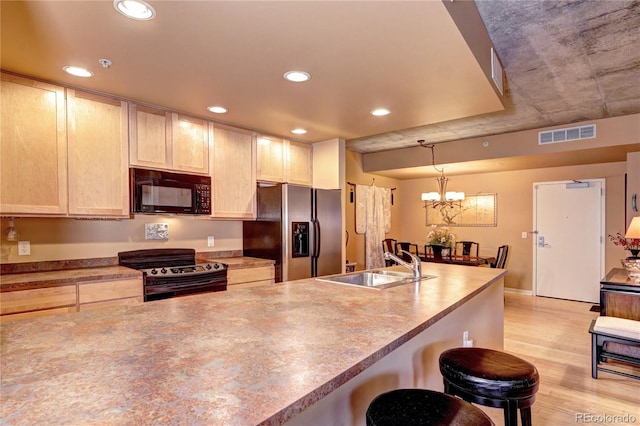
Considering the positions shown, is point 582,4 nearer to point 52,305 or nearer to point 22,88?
point 22,88

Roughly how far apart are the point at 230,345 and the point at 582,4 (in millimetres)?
2767

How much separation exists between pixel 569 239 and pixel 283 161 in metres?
5.02

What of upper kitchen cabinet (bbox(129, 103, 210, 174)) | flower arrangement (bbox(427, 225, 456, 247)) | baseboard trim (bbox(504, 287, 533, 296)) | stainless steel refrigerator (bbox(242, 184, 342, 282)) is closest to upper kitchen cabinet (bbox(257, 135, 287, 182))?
stainless steel refrigerator (bbox(242, 184, 342, 282))

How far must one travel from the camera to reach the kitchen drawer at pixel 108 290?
2454mm

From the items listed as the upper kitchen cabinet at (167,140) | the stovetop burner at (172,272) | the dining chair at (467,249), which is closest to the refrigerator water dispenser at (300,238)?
the stovetop burner at (172,272)

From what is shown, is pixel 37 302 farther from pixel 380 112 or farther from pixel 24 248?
pixel 380 112

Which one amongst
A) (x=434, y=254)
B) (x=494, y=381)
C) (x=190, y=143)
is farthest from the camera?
(x=434, y=254)

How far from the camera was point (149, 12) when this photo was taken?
1.70 m

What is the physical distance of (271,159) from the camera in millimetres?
4074

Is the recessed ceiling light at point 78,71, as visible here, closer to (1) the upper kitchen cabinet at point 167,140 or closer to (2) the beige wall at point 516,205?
(1) the upper kitchen cabinet at point 167,140

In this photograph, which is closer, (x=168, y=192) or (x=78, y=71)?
(x=78, y=71)

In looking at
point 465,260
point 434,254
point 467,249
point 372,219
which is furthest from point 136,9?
point 467,249

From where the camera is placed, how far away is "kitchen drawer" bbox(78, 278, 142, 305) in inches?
96.6

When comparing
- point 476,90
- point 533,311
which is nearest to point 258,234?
point 476,90
